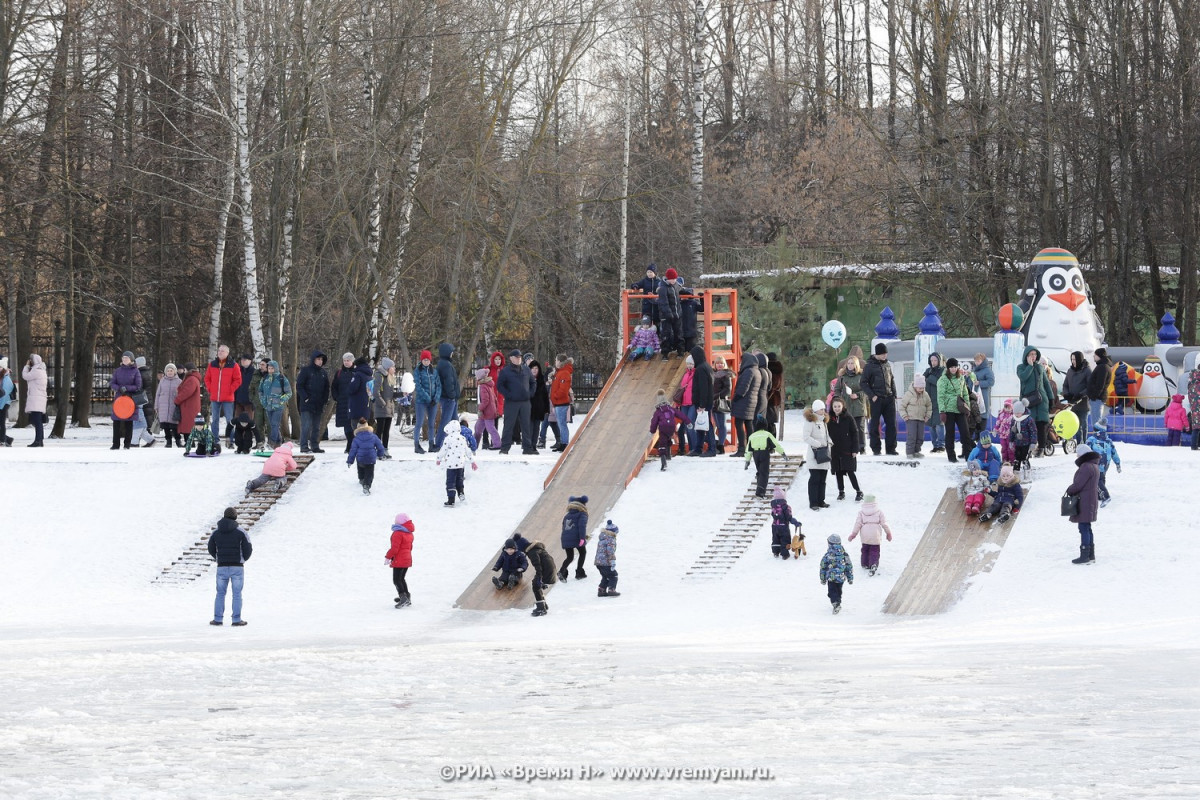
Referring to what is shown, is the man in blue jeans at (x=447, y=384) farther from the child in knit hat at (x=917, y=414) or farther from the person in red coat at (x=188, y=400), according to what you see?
the child in knit hat at (x=917, y=414)

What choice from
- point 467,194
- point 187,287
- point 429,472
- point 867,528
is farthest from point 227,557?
point 187,287

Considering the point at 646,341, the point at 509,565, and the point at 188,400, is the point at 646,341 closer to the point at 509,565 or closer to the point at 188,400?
the point at 188,400

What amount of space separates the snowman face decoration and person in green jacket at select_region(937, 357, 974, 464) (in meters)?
5.33

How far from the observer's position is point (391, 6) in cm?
2758

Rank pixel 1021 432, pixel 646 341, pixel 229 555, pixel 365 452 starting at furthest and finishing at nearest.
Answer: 1. pixel 646 341
2. pixel 365 452
3. pixel 1021 432
4. pixel 229 555

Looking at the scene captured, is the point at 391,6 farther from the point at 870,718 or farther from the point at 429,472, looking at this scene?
the point at 870,718

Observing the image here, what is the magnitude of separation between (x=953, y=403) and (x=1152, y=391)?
6.86 meters

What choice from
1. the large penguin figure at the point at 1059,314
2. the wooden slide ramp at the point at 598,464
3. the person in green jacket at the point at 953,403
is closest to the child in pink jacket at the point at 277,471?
the wooden slide ramp at the point at 598,464

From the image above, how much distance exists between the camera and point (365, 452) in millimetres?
20516

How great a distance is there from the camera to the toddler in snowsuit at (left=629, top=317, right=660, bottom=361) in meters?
24.2

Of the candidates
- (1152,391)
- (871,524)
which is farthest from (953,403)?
(1152,391)

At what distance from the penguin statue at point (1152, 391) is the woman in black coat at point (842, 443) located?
833 cm

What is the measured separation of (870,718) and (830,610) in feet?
19.5

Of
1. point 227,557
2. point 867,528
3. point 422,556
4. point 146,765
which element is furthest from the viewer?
point 422,556
